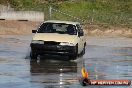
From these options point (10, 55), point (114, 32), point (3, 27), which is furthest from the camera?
point (114, 32)

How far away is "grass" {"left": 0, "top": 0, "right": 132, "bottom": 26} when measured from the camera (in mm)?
54250

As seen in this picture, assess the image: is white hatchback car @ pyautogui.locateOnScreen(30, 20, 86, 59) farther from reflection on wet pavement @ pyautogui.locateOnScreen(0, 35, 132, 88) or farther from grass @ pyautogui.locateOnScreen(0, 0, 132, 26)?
grass @ pyautogui.locateOnScreen(0, 0, 132, 26)

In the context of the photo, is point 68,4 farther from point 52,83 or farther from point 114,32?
point 52,83

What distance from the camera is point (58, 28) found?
2581cm

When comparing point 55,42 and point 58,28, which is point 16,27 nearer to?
point 58,28

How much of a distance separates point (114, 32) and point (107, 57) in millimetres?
23203

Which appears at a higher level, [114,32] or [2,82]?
[2,82]

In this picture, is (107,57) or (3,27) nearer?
(107,57)

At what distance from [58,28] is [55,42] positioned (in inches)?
78.3

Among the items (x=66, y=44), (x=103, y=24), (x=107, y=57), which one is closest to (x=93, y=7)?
(x=103, y=24)

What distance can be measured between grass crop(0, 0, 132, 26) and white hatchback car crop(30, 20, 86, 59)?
90.7 ft

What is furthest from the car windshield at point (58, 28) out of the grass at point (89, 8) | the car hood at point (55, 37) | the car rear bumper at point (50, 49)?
the grass at point (89, 8)

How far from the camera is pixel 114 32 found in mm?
51219

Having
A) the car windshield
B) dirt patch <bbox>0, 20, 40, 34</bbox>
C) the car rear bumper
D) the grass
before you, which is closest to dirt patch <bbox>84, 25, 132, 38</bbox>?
the grass
